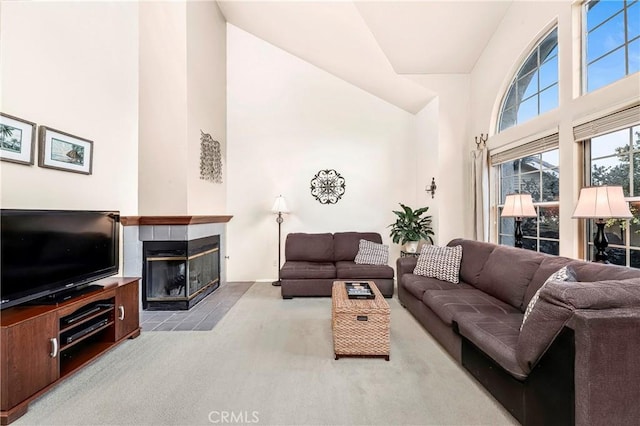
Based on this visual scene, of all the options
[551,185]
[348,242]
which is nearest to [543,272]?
[551,185]

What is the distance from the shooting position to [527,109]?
354 cm

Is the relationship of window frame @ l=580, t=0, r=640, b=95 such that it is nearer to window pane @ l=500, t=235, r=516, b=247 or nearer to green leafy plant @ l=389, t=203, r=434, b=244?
window pane @ l=500, t=235, r=516, b=247

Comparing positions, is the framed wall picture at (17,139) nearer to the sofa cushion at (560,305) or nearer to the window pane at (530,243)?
the sofa cushion at (560,305)

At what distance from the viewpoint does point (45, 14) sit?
2441 millimetres

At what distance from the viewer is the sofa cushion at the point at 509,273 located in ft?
8.08

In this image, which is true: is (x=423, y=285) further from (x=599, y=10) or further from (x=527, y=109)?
(x=599, y=10)

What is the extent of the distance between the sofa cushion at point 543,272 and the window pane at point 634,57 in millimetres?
1595

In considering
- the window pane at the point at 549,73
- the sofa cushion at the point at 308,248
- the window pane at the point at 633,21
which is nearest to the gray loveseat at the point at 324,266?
the sofa cushion at the point at 308,248

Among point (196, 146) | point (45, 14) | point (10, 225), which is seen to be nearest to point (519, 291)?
point (10, 225)

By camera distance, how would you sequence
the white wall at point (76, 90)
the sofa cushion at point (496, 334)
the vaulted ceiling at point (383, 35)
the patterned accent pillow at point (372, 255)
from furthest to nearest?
the patterned accent pillow at point (372, 255)
the vaulted ceiling at point (383, 35)
the white wall at point (76, 90)
the sofa cushion at point (496, 334)

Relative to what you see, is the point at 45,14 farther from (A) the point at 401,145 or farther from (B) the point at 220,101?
(A) the point at 401,145

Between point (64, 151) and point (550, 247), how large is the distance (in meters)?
4.99

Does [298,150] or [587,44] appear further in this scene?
[298,150]

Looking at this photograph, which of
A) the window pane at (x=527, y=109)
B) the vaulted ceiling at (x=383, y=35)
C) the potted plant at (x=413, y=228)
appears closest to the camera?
the window pane at (x=527, y=109)
